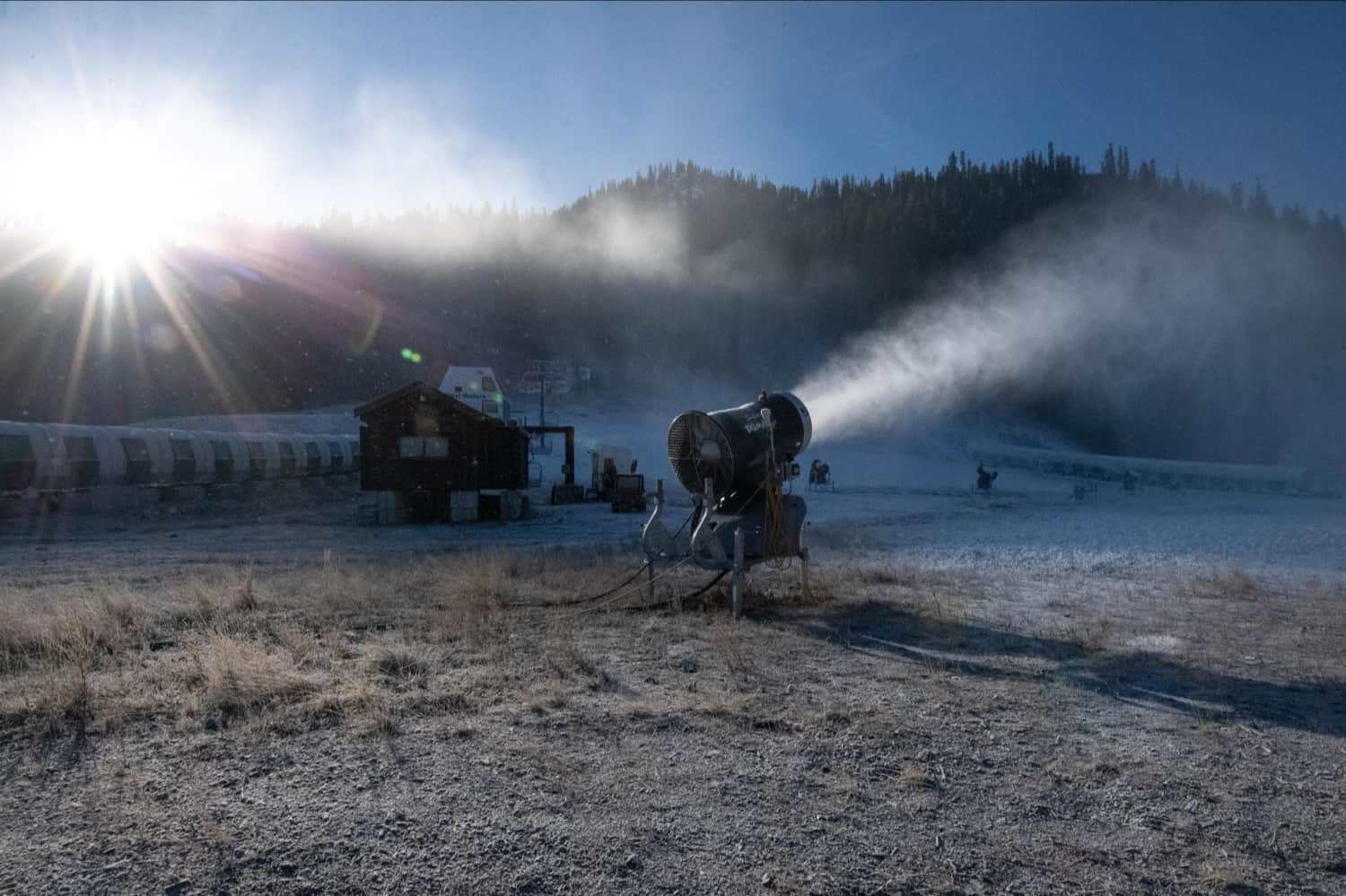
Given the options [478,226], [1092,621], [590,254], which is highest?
[478,226]

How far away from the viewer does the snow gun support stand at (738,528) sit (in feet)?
37.9

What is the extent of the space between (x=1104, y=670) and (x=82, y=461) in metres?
32.3

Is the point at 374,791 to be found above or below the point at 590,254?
below

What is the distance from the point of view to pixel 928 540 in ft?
70.9

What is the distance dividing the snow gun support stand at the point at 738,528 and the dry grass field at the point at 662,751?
1281 millimetres

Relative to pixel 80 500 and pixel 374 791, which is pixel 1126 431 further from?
pixel 374 791

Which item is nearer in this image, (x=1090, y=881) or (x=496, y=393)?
(x=1090, y=881)

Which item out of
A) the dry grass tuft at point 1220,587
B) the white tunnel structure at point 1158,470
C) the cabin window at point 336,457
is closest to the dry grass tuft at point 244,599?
the dry grass tuft at point 1220,587

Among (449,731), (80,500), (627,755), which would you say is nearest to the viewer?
(627,755)

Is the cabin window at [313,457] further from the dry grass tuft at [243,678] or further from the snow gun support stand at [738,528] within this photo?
the dry grass tuft at [243,678]

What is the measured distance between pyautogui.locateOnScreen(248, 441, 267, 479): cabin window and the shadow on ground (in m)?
32.9

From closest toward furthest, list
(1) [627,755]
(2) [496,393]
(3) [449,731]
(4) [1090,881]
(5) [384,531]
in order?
(4) [1090,881]
(1) [627,755]
(3) [449,731]
(5) [384,531]
(2) [496,393]

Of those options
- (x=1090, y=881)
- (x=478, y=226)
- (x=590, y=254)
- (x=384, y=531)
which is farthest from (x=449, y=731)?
(x=478, y=226)

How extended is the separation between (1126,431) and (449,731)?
317 feet
